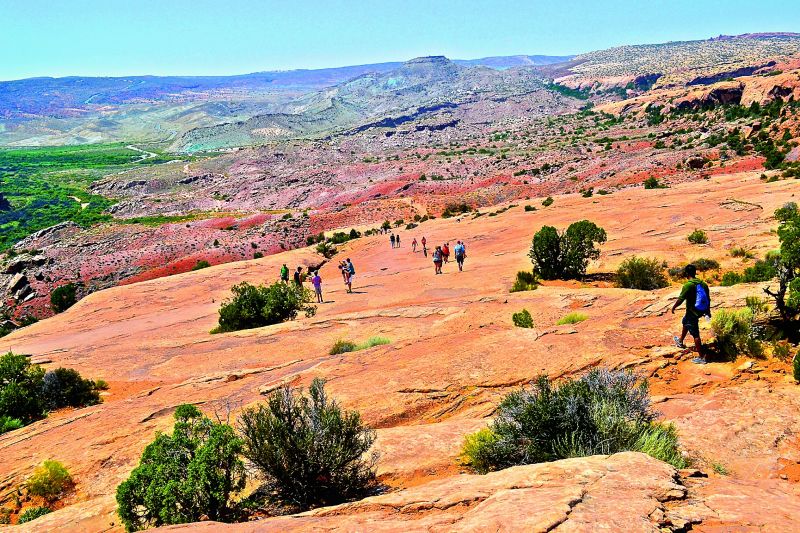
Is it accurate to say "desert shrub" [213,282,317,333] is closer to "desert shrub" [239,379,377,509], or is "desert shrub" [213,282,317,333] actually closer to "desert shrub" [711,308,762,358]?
"desert shrub" [239,379,377,509]

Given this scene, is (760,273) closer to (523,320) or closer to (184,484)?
(523,320)

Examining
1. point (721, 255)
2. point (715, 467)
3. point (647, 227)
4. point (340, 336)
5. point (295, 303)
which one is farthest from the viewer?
point (647, 227)

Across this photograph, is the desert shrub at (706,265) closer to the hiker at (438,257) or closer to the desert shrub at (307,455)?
the hiker at (438,257)

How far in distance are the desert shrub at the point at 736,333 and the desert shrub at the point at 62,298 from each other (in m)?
41.6

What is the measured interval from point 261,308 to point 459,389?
11299 millimetres

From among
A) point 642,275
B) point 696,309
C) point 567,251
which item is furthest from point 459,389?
point 567,251

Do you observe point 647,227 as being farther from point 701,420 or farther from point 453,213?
point 453,213

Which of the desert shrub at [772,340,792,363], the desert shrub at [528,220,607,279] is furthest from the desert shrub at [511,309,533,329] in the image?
the desert shrub at [528,220,607,279]

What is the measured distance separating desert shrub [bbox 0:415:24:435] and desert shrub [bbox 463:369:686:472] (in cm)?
949

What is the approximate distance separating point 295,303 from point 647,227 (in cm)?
1693

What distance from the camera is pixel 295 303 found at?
1856 centimetres

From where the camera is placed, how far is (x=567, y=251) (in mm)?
18641

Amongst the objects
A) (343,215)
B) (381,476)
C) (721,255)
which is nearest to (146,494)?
(381,476)

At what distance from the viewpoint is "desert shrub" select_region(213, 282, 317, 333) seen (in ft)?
59.0
